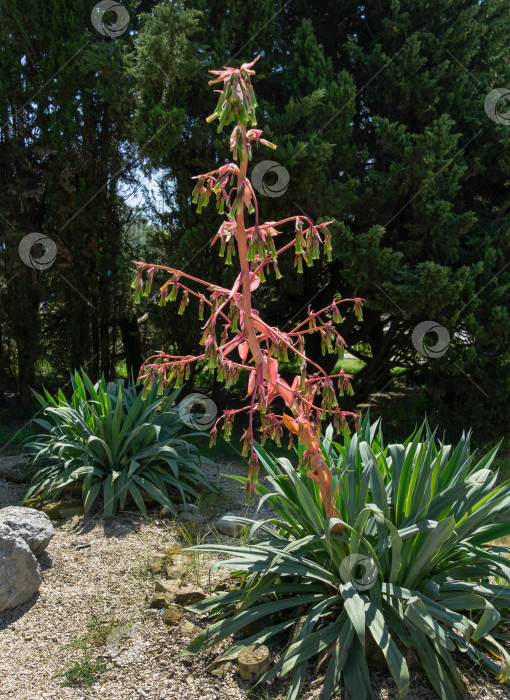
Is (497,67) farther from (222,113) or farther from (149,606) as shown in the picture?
(149,606)

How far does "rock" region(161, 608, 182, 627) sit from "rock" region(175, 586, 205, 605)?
0.09m

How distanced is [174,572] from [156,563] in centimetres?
20

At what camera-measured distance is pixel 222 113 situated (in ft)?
6.44

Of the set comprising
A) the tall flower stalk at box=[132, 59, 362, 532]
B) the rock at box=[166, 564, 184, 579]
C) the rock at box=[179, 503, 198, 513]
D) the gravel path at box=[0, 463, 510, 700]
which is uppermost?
the tall flower stalk at box=[132, 59, 362, 532]

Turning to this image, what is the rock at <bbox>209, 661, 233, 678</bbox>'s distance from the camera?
259 centimetres

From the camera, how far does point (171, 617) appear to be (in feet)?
9.78

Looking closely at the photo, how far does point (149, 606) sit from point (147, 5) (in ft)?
28.1

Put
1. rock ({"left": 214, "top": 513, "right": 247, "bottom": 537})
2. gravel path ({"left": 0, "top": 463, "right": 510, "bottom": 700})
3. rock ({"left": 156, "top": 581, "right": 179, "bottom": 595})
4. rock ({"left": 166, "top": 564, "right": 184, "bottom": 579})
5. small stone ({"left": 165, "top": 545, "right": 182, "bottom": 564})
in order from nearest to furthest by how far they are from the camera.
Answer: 1. gravel path ({"left": 0, "top": 463, "right": 510, "bottom": 700})
2. rock ({"left": 156, "top": 581, "right": 179, "bottom": 595})
3. rock ({"left": 166, "top": 564, "right": 184, "bottom": 579})
4. small stone ({"left": 165, "top": 545, "right": 182, "bottom": 564})
5. rock ({"left": 214, "top": 513, "right": 247, "bottom": 537})

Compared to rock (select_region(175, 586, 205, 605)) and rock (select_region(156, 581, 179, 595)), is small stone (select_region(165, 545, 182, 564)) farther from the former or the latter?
rock (select_region(175, 586, 205, 605))

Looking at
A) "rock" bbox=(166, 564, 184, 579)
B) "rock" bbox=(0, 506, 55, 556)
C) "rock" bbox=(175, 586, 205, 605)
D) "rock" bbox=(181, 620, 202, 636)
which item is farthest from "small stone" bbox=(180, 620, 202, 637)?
"rock" bbox=(0, 506, 55, 556)

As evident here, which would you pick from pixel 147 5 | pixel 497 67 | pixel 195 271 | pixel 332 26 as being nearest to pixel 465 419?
pixel 195 271

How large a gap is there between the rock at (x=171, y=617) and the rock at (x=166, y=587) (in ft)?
0.62

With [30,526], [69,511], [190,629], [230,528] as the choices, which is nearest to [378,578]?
[190,629]

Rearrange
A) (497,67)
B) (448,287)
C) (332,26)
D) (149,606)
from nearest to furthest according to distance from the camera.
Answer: (149,606)
(448,287)
(497,67)
(332,26)
